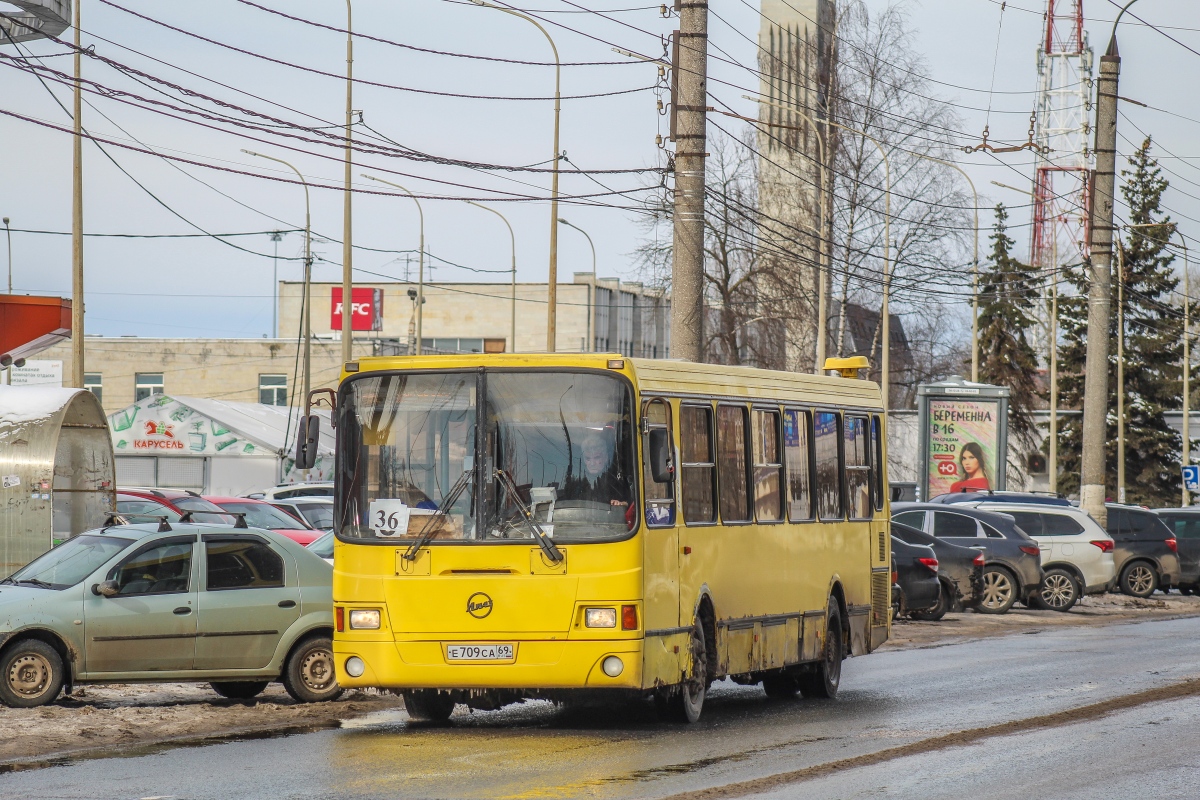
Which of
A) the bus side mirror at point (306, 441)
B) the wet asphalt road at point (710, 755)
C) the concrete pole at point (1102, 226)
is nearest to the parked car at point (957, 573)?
the concrete pole at point (1102, 226)

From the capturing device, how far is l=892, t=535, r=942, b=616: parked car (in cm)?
2423

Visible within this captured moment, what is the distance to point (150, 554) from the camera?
44.4ft

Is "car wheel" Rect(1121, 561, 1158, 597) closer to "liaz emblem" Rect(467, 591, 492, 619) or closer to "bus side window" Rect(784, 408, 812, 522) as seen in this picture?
"bus side window" Rect(784, 408, 812, 522)

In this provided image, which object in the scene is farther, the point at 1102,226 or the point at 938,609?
the point at 1102,226

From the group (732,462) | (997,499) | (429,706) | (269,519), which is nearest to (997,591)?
(997,499)

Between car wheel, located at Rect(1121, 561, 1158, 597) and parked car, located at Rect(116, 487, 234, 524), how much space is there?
16824mm

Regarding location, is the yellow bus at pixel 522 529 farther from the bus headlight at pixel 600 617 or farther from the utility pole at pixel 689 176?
the utility pole at pixel 689 176

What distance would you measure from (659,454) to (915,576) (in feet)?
45.2

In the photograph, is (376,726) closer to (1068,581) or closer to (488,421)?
(488,421)

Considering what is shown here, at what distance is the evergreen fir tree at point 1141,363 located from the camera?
69.6 m

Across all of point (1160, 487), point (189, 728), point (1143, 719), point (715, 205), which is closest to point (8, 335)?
point (189, 728)

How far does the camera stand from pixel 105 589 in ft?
43.1

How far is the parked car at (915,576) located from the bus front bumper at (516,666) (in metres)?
13.4

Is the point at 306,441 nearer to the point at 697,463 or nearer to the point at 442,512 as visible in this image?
the point at 442,512
